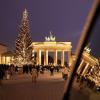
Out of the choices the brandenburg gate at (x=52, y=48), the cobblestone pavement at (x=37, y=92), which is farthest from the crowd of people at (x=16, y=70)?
the brandenburg gate at (x=52, y=48)

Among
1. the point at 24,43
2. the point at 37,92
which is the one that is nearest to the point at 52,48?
the point at 24,43

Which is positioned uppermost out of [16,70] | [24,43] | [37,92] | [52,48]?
[24,43]

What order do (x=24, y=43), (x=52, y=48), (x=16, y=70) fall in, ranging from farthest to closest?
(x=52, y=48)
(x=24, y=43)
(x=16, y=70)

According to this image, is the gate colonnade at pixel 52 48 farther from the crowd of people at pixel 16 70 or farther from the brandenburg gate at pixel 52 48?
the crowd of people at pixel 16 70

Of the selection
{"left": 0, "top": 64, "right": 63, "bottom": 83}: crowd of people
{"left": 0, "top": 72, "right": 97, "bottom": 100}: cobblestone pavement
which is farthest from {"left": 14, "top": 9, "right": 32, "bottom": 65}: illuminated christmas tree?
{"left": 0, "top": 72, "right": 97, "bottom": 100}: cobblestone pavement

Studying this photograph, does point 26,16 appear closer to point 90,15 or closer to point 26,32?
point 26,32

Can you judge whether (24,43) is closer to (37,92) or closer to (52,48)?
(52,48)

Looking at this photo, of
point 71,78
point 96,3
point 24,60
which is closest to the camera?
point 96,3

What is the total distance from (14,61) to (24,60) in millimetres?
1993

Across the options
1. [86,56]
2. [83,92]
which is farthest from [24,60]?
[86,56]

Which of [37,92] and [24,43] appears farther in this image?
[24,43]

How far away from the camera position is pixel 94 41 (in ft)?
8.40

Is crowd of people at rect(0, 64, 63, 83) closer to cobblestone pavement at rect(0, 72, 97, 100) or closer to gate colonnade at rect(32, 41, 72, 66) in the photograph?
cobblestone pavement at rect(0, 72, 97, 100)

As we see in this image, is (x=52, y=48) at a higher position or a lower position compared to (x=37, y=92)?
higher
